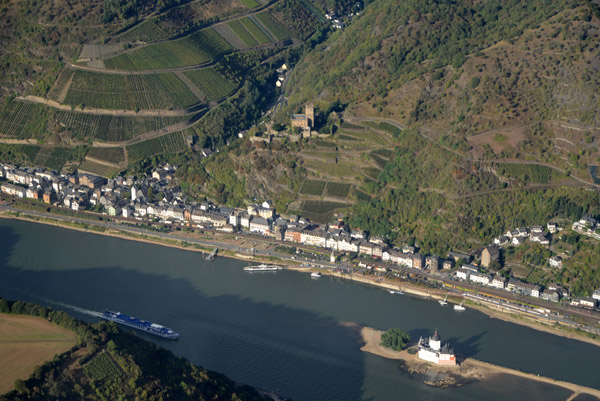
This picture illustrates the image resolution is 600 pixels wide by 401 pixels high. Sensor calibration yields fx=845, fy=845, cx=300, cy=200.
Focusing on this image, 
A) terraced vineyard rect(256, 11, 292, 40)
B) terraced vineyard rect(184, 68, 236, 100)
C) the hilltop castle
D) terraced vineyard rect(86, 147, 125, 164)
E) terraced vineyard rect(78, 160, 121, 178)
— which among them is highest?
terraced vineyard rect(256, 11, 292, 40)

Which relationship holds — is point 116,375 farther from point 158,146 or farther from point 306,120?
point 158,146

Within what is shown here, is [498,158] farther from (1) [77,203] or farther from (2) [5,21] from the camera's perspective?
(2) [5,21]

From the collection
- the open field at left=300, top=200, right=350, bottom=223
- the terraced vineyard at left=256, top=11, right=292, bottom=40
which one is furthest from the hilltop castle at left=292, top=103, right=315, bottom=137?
the terraced vineyard at left=256, top=11, right=292, bottom=40

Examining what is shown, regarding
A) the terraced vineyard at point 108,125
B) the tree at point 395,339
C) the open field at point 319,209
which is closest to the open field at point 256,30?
the terraced vineyard at point 108,125

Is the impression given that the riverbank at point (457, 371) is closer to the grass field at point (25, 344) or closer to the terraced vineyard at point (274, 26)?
the grass field at point (25, 344)

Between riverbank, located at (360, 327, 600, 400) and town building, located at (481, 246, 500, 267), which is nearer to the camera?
riverbank, located at (360, 327, 600, 400)

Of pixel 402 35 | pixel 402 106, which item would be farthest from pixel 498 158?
pixel 402 35

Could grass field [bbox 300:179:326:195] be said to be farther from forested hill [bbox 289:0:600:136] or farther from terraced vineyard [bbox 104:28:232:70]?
terraced vineyard [bbox 104:28:232:70]
